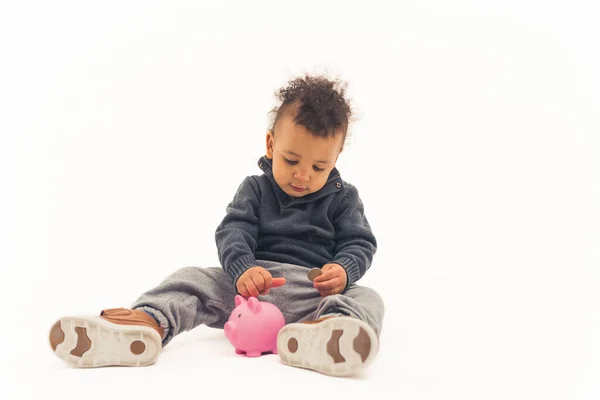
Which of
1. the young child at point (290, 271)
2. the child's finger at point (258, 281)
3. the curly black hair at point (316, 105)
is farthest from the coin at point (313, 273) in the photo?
the curly black hair at point (316, 105)

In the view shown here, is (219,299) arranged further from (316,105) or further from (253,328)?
(316,105)

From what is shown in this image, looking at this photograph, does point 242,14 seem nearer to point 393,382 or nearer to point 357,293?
point 357,293

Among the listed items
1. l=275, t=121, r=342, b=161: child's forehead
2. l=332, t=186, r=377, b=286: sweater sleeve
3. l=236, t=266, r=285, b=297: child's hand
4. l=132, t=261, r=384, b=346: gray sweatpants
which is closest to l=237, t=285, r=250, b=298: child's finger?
l=236, t=266, r=285, b=297: child's hand

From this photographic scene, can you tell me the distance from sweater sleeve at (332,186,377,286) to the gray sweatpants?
0.22 ft

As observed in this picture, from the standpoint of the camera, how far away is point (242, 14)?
3.14 meters

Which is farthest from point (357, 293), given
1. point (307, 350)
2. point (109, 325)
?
point (109, 325)

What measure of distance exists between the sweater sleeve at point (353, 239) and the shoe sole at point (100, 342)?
63 centimetres

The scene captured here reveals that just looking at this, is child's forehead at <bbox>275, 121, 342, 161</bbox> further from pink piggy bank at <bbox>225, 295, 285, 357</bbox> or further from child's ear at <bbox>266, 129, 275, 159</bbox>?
pink piggy bank at <bbox>225, 295, 285, 357</bbox>

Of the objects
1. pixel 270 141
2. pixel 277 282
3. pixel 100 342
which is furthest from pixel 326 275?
pixel 100 342

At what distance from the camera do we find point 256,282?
1696 mm

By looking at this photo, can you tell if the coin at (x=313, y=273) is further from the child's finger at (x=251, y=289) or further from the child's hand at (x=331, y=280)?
the child's finger at (x=251, y=289)

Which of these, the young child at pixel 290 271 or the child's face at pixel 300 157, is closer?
the young child at pixel 290 271

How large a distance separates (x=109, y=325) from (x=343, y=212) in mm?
851

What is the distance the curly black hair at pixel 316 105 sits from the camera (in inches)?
70.7
